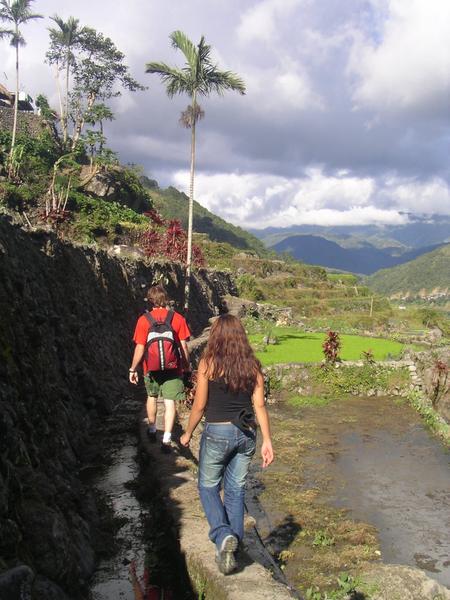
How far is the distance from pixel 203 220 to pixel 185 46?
92604 mm

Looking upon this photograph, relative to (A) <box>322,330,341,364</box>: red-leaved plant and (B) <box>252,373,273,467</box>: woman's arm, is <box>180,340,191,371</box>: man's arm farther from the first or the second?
(A) <box>322,330,341,364</box>: red-leaved plant

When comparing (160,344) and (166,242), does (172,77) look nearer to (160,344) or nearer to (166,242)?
(166,242)

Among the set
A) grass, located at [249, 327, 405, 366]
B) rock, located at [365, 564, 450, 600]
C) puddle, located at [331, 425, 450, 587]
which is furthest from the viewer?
grass, located at [249, 327, 405, 366]

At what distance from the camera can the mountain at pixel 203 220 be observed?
104900 millimetres

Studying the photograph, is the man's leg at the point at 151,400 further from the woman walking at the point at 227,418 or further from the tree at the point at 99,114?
the tree at the point at 99,114

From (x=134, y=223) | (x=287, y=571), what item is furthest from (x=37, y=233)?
(x=134, y=223)

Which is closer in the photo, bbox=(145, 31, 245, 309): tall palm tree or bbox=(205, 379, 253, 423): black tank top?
bbox=(205, 379, 253, 423): black tank top

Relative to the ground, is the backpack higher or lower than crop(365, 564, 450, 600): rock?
higher

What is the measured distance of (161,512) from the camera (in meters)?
5.15

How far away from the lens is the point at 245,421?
13.2ft

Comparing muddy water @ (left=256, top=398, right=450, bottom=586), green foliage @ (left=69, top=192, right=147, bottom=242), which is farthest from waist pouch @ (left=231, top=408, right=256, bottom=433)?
green foliage @ (left=69, top=192, right=147, bottom=242)

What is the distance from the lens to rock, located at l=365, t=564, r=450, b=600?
4.52 metres

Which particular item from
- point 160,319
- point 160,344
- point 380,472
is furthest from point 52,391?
point 380,472

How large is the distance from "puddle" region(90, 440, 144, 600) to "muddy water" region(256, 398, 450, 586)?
223 cm
